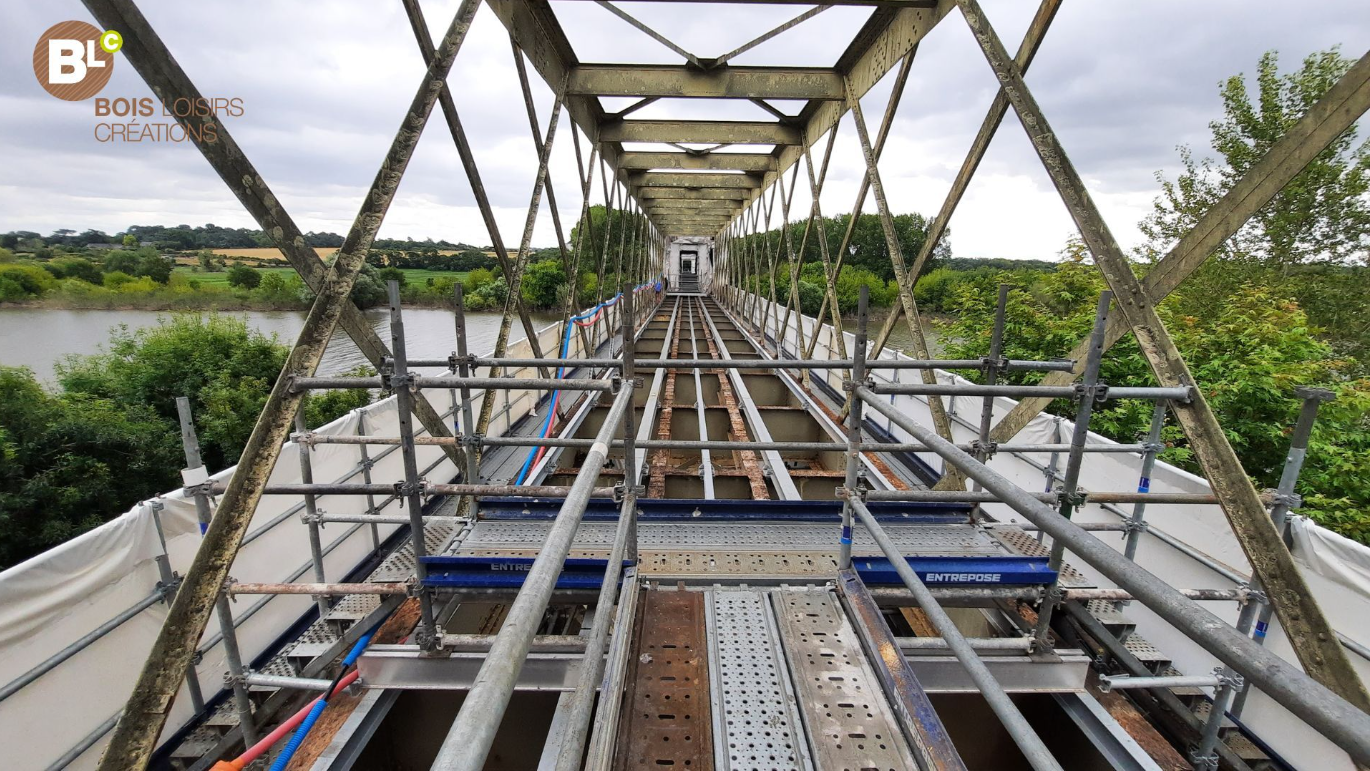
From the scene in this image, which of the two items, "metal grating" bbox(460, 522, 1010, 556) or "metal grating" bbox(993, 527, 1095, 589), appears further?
"metal grating" bbox(460, 522, 1010, 556)

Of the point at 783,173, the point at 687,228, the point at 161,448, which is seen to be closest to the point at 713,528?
the point at 783,173

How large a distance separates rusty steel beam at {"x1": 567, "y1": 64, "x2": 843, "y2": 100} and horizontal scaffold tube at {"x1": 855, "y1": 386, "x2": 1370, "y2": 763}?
6744mm

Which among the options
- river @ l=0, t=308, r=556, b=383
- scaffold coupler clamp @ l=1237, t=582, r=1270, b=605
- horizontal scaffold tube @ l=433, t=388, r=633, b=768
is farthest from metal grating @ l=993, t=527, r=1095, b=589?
river @ l=0, t=308, r=556, b=383

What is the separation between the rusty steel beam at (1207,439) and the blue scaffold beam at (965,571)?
92cm

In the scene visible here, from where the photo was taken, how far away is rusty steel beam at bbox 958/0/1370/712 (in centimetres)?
241

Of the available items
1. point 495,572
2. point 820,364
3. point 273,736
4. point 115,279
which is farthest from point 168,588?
point 115,279

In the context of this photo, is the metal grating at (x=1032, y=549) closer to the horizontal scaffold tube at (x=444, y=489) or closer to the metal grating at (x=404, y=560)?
the horizontal scaffold tube at (x=444, y=489)

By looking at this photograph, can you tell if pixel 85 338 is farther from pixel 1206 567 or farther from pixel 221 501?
pixel 1206 567

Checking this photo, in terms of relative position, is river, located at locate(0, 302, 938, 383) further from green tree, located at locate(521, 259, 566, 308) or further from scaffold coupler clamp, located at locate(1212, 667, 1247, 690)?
scaffold coupler clamp, located at locate(1212, 667, 1247, 690)

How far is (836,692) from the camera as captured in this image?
2.25 m

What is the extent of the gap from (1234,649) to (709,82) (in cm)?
723

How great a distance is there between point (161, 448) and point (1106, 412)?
62.2ft

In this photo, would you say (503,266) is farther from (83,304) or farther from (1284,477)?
(83,304)

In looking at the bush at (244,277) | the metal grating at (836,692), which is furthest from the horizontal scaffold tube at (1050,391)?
the bush at (244,277)
